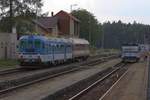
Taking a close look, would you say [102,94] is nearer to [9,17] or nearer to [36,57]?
[36,57]

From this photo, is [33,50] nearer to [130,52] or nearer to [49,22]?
[130,52]

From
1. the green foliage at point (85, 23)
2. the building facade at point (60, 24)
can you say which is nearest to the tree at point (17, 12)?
the building facade at point (60, 24)

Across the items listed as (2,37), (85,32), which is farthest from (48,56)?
(85,32)

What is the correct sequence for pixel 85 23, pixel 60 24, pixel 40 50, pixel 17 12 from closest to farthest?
pixel 40 50, pixel 17 12, pixel 60 24, pixel 85 23

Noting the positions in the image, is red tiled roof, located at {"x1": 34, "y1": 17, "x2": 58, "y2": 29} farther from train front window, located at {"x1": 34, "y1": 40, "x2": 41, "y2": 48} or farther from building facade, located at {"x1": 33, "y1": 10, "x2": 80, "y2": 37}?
train front window, located at {"x1": 34, "y1": 40, "x2": 41, "y2": 48}

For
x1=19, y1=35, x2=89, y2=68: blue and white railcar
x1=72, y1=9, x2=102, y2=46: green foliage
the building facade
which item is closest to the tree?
x1=19, y1=35, x2=89, y2=68: blue and white railcar

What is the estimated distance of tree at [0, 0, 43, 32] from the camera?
56050 mm

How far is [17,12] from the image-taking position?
5728cm

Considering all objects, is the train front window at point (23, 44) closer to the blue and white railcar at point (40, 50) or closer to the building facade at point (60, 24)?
the blue and white railcar at point (40, 50)

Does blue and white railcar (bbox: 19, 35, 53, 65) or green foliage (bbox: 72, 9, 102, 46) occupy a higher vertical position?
green foliage (bbox: 72, 9, 102, 46)

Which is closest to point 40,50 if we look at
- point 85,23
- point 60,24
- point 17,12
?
point 17,12

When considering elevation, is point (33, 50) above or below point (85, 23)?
below

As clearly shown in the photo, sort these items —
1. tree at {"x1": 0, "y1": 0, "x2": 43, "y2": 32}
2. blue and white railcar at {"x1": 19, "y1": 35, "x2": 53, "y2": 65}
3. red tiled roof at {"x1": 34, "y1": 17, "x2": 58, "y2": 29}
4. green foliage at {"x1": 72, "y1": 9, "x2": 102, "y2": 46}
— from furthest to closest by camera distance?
1. green foliage at {"x1": 72, "y1": 9, "x2": 102, "y2": 46}
2. red tiled roof at {"x1": 34, "y1": 17, "x2": 58, "y2": 29}
3. tree at {"x1": 0, "y1": 0, "x2": 43, "y2": 32}
4. blue and white railcar at {"x1": 19, "y1": 35, "x2": 53, "y2": 65}

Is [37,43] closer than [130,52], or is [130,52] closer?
[37,43]
